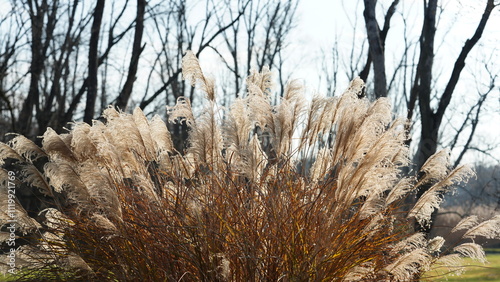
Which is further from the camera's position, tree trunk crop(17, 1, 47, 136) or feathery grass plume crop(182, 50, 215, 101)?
tree trunk crop(17, 1, 47, 136)

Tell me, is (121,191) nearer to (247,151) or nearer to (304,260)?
(247,151)

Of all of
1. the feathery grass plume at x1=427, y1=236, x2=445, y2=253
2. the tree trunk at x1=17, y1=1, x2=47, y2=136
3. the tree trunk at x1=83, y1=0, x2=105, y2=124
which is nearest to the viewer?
the feathery grass plume at x1=427, y1=236, x2=445, y2=253

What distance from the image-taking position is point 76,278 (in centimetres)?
395

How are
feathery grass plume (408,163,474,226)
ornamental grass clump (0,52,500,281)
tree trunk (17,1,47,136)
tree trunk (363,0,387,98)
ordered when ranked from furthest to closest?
1. tree trunk (17,1,47,136)
2. tree trunk (363,0,387,98)
3. feathery grass plume (408,163,474,226)
4. ornamental grass clump (0,52,500,281)

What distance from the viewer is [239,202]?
384 centimetres

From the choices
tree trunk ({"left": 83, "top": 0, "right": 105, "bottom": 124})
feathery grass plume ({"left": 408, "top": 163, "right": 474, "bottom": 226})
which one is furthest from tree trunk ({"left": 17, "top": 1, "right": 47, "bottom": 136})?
feathery grass plume ({"left": 408, "top": 163, "right": 474, "bottom": 226})

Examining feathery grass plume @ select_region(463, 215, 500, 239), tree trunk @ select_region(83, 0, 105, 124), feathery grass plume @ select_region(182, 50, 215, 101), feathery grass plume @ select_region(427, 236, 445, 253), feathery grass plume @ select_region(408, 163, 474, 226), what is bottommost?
feathery grass plume @ select_region(427, 236, 445, 253)

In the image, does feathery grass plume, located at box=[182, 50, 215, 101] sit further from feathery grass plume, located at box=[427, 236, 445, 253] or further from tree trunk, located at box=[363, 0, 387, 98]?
tree trunk, located at box=[363, 0, 387, 98]

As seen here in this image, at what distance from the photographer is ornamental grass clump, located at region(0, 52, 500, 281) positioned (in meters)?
3.55

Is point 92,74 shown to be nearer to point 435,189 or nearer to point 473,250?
point 435,189

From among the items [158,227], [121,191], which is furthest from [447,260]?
[121,191]

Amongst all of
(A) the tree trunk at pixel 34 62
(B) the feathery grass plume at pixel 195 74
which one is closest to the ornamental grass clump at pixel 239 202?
(B) the feathery grass plume at pixel 195 74

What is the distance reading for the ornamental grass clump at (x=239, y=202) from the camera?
3555 mm

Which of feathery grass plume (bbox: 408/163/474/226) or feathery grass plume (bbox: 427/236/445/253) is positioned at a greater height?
feathery grass plume (bbox: 408/163/474/226)
